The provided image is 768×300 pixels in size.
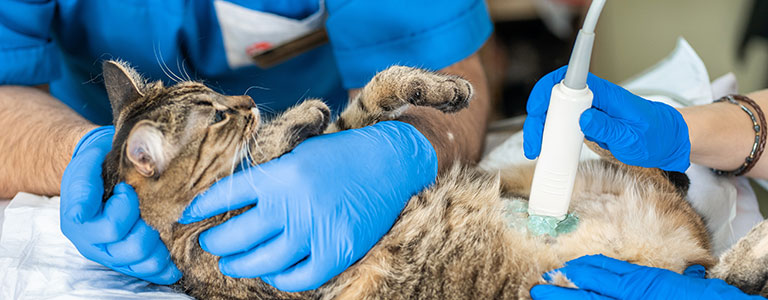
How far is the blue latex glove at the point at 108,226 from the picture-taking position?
2.66 ft

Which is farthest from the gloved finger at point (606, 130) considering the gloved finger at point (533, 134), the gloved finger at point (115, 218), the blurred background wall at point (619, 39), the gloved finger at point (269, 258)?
the blurred background wall at point (619, 39)

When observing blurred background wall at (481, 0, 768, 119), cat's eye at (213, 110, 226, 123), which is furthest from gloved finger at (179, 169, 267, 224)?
blurred background wall at (481, 0, 768, 119)

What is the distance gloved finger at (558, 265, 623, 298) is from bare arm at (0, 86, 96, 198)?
1.02 m

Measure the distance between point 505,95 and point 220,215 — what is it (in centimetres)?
246

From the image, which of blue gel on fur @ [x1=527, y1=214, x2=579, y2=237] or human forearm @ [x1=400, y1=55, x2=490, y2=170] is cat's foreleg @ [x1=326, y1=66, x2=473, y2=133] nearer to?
human forearm @ [x1=400, y1=55, x2=490, y2=170]

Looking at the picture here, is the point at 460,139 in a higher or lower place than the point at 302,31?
lower

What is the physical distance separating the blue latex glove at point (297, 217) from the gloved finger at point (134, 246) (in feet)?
0.23

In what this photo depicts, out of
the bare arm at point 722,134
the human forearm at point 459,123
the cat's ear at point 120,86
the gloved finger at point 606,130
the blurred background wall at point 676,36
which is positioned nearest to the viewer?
the gloved finger at point 606,130

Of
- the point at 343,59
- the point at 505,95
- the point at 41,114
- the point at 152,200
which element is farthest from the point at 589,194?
the point at 505,95

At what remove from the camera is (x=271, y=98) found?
1515 mm

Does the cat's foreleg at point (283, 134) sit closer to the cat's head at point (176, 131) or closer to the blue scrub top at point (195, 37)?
the cat's head at point (176, 131)

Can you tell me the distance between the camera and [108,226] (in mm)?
813

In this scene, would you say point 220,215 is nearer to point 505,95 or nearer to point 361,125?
point 361,125

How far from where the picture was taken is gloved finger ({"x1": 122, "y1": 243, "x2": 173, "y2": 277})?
0.88 meters
